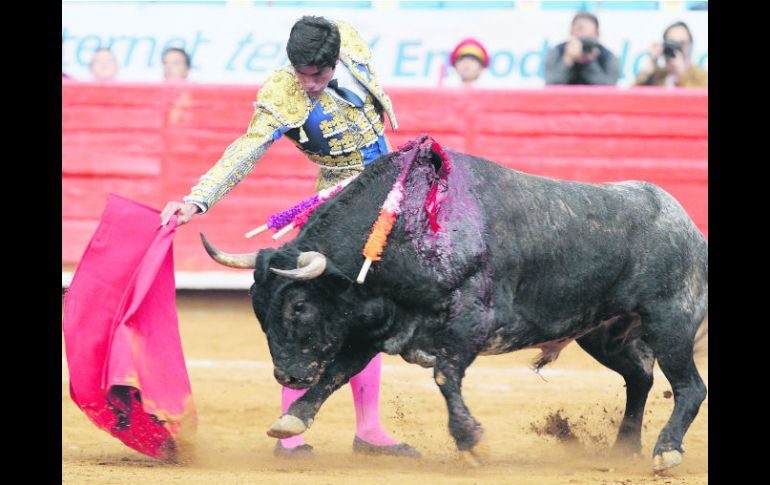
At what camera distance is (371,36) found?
8.70 metres

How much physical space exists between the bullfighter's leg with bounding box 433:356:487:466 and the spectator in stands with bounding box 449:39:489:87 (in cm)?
393

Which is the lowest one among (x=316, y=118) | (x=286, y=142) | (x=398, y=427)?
(x=398, y=427)

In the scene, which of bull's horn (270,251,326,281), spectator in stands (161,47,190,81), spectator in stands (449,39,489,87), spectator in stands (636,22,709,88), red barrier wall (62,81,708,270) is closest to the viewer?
bull's horn (270,251,326,281)

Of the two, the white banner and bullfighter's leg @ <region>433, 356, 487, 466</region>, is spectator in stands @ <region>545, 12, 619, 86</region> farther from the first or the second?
bullfighter's leg @ <region>433, 356, 487, 466</region>

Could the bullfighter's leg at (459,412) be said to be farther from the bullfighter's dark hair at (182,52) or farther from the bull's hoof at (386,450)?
the bullfighter's dark hair at (182,52)

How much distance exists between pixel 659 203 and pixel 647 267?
10.2 inches

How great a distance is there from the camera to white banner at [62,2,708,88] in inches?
337

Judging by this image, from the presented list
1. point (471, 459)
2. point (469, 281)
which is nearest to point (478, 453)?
point (471, 459)

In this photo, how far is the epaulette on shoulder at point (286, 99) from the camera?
4262mm

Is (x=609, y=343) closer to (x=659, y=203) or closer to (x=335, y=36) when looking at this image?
(x=659, y=203)

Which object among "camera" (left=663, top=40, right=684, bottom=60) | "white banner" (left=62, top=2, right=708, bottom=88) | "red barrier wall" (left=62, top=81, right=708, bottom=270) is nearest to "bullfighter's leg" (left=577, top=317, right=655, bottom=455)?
"red barrier wall" (left=62, top=81, right=708, bottom=270)

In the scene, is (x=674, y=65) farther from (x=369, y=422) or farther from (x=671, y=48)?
(x=369, y=422)

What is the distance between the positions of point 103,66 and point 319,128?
433cm

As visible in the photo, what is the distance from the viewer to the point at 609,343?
4.64 meters
